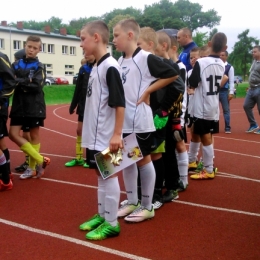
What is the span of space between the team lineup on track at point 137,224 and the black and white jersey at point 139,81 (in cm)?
103

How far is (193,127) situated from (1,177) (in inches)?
107

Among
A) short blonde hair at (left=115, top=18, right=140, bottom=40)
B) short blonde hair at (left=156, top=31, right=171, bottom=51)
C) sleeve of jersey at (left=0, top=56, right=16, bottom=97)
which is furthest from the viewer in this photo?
sleeve of jersey at (left=0, top=56, right=16, bottom=97)

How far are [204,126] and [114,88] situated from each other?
2.60 meters

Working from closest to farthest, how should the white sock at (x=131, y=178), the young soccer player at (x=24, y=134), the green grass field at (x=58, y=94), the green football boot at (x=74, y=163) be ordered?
1. the white sock at (x=131, y=178)
2. the young soccer player at (x=24, y=134)
3. the green football boot at (x=74, y=163)
4. the green grass field at (x=58, y=94)

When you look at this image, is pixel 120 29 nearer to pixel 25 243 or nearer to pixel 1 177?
pixel 25 243

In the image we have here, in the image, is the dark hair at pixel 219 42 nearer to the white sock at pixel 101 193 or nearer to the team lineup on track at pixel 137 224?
the team lineup on track at pixel 137 224

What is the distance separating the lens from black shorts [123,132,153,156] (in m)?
4.23

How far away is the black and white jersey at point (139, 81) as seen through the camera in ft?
13.8

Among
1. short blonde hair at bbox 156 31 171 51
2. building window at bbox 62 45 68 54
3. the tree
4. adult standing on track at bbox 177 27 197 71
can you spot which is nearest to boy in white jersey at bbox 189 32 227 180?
adult standing on track at bbox 177 27 197 71

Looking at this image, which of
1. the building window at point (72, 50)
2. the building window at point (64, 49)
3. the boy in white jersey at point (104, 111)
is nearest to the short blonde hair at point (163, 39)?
the boy in white jersey at point (104, 111)

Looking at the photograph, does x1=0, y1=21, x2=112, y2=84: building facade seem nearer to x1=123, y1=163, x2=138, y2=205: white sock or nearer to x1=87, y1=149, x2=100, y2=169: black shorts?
x1=123, y1=163, x2=138, y2=205: white sock

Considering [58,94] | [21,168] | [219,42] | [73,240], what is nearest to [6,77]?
[21,168]

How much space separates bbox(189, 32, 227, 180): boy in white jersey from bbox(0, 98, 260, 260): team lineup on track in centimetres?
75

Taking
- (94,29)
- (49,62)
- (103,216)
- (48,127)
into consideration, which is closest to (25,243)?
(103,216)
